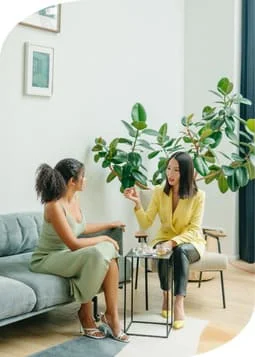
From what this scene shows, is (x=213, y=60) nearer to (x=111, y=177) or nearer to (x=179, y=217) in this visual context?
(x=111, y=177)

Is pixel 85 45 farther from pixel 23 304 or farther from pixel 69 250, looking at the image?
pixel 23 304

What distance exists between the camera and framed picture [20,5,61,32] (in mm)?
3607

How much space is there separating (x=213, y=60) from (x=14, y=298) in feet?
10.9

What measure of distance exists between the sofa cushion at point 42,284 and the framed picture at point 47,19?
169cm

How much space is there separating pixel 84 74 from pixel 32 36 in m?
0.59

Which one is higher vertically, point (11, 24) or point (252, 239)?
point (11, 24)

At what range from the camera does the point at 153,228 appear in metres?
4.10

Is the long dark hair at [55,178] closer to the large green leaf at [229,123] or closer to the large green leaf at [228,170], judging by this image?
the large green leaf at [228,170]

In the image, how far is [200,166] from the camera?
404cm

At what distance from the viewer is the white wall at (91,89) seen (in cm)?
353

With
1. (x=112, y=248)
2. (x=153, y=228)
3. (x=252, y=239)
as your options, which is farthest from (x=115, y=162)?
(x=252, y=239)

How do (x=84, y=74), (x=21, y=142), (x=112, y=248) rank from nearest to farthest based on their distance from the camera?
(x=112, y=248) < (x=21, y=142) < (x=84, y=74)

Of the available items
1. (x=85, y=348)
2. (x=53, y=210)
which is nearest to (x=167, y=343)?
(x=85, y=348)

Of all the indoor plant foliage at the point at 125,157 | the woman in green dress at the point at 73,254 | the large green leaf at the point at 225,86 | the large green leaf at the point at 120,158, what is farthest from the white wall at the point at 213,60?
the woman in green dress at the point at 73,254
